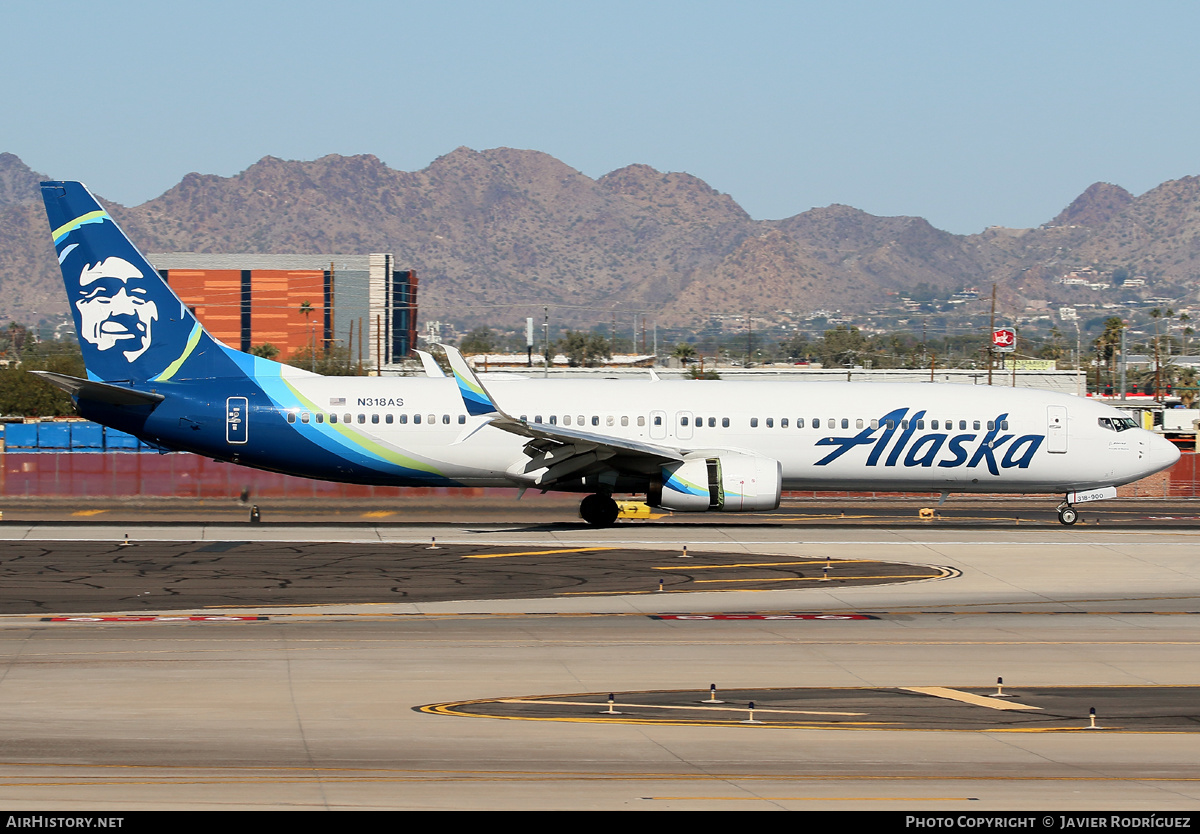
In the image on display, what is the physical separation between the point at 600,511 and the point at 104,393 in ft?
43.8

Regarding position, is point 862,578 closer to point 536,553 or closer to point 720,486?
point 720,486

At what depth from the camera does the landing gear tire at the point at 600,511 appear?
113 feet

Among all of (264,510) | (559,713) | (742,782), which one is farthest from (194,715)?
(264,510)

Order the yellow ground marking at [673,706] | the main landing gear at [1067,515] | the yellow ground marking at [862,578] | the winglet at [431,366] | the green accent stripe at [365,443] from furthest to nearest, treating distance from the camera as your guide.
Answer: the main landing gear at [1067,515] < the winglet at [431,366] < the green accent stripe at [365,443] < the yellow ground marking at [862,578] < the yellow ground marking at [673,706]

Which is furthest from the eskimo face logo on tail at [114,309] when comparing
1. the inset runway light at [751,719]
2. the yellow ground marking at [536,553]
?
the inset runway light at [751,719]

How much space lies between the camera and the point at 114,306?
34.0m

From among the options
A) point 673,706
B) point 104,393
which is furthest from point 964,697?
point 104,393

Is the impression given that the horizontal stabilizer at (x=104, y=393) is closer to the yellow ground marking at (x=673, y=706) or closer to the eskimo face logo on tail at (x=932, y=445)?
the eskimo face logo on tail at (x=932, y=445)

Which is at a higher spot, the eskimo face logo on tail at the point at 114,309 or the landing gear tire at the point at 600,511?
the eskimo face logo on tail at the point at 114,309

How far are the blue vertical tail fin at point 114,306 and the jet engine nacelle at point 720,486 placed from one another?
42.4ft

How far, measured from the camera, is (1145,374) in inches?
6088

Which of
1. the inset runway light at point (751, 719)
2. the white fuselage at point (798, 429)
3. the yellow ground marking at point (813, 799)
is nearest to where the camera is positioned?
the yellow ground marking at point (813, 799)

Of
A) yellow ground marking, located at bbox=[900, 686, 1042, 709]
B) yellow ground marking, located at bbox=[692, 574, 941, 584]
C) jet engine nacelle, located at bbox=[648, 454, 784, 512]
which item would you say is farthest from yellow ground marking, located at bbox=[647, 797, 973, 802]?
jet engine nacelle, located at bbox=[648, 454, 784, 512]

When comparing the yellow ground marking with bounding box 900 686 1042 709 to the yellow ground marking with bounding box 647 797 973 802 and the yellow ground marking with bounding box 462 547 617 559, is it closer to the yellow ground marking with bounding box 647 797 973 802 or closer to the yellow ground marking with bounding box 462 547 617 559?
the yellow ground marking with bounding box 647 797 973 802
